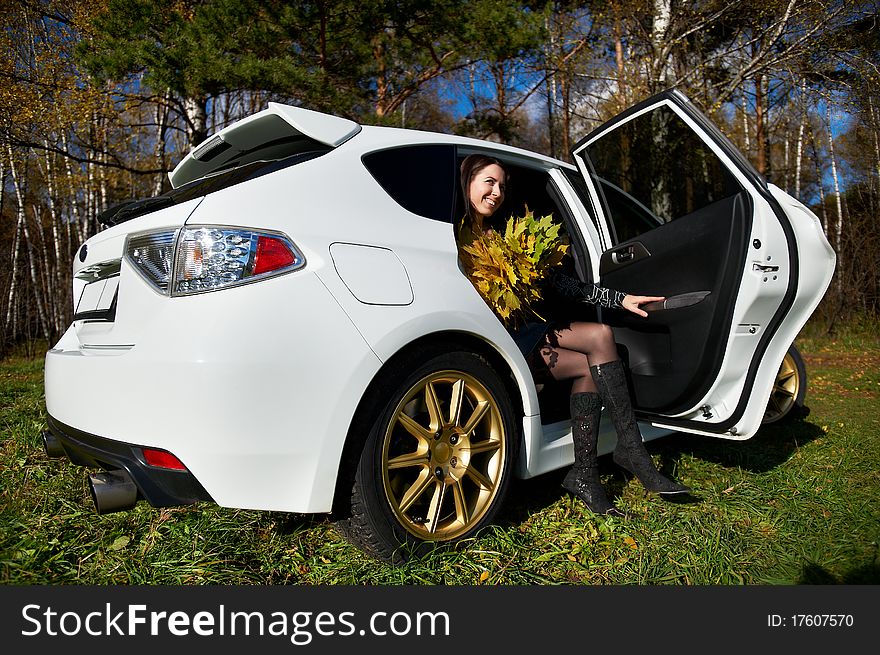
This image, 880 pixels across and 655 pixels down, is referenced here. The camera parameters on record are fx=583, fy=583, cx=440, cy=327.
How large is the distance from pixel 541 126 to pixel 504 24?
12.5 metres

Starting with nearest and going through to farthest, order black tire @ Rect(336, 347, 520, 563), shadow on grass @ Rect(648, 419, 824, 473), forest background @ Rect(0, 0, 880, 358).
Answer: black tire @ Rect(336, 347, 520, 563) → shadow on grass @ Rect(648, 419, 824, 473) → forest background @ Rect(0, 0, 880, 358)

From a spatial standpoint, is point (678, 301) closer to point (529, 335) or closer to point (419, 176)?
point (529, 335)

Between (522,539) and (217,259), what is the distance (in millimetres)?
1580

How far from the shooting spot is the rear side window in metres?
2.24

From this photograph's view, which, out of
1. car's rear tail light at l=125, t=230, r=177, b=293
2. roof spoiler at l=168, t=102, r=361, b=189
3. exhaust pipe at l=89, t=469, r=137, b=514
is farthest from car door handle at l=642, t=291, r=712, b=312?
exhaust pipe at l=89, t=469, r=137, b=514

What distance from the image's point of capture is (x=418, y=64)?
9414 millimetres

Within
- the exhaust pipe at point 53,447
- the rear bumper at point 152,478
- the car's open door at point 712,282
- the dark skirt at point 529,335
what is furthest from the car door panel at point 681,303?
the exhaust pipe at point 53,447

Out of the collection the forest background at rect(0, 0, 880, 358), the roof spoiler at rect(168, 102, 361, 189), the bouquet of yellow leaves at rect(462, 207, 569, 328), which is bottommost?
the bouquet of yellow leaves at rect(462, 207, 569, 328)

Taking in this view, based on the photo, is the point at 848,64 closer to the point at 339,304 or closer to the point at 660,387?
the point at 660,387

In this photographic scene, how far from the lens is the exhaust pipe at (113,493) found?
5.96 feet

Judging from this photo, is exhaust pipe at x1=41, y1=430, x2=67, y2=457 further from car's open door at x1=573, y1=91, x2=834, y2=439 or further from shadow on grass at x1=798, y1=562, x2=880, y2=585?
shadow on grass at x1=798, y1=562, x2=880, y2=585

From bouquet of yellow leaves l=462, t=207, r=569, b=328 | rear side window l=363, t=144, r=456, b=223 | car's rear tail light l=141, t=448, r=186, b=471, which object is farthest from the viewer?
bouquet of yellow leaves l=462, t=207, r=569, b=328

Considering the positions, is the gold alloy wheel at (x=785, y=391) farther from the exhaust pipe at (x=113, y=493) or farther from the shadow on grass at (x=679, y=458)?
the exhaust pipe at (x=113, y=493)

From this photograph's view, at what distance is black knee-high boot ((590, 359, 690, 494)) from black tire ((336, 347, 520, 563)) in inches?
20.7
